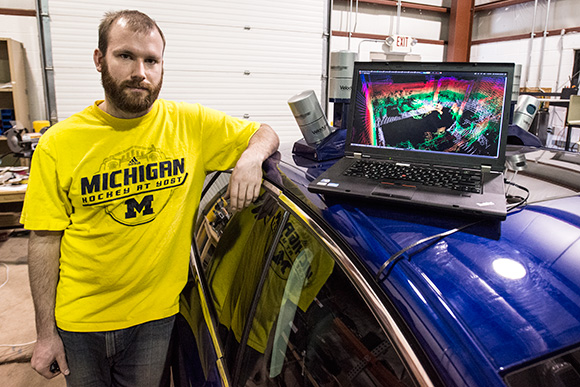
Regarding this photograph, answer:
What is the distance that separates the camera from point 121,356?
5.25 ft

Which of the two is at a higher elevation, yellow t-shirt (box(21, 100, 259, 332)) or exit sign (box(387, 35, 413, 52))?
exit sign (box(387, 35, 413, 52))

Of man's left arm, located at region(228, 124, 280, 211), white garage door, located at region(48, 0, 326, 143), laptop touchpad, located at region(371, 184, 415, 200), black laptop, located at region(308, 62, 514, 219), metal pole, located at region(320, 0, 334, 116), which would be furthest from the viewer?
metal pole, located at region(320, 0, 334, 116)

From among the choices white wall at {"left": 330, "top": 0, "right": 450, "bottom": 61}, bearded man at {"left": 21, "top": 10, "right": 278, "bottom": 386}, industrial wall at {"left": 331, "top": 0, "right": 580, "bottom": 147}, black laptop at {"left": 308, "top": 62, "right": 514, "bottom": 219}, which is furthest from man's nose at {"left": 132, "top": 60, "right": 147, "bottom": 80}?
industrial wall at {"left": 331, "top": 0, "right": 580, "bottom": 147}

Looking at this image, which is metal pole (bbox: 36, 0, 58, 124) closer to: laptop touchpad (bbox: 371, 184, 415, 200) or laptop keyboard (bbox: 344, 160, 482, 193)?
laptop keyboard (bbox: 344, 160, 482, 193)

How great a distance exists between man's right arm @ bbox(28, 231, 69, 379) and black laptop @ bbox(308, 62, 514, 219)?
959 mm

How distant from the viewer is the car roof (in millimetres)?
625

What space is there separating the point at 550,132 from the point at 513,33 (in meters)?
2.17

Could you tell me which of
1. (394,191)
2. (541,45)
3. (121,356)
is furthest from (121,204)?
(541,45)

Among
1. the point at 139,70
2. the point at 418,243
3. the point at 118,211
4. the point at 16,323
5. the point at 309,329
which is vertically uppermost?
the point at 139,70

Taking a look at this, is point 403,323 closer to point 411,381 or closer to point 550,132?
point 411,381

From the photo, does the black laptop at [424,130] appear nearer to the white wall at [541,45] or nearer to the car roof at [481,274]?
the car roof at [481,274]

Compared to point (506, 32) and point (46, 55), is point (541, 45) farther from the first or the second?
point (46, 55)

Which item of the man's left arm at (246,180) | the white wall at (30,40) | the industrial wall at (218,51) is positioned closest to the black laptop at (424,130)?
the man's left arm at (246,180)

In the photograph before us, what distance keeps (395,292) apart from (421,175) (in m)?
0.48
